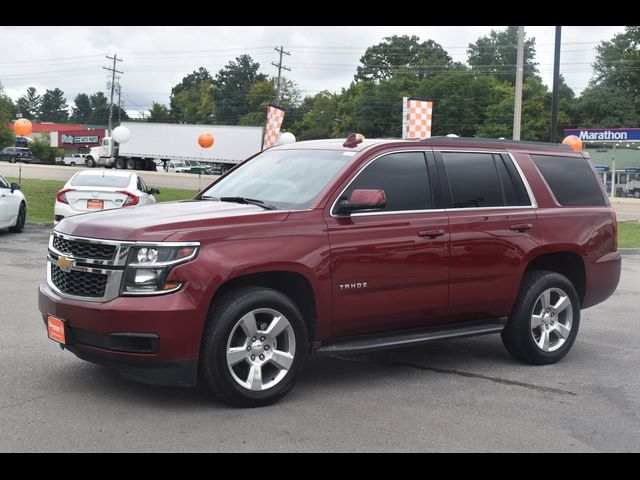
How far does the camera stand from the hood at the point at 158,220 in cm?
536

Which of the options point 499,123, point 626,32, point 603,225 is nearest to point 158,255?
point 603,225

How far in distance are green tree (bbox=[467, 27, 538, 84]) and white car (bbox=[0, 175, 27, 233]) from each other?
352 feet

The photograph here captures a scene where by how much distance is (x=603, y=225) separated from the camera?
25.2 ft

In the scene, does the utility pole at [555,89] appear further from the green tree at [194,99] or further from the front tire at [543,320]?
the green tree at [194,99]

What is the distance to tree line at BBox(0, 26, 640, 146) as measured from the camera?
8775cm

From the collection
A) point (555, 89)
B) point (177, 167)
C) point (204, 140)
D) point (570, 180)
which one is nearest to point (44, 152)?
point (177, 167)

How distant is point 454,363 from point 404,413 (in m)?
1.76

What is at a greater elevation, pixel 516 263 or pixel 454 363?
pixel 516 263

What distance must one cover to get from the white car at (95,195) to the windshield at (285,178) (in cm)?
951

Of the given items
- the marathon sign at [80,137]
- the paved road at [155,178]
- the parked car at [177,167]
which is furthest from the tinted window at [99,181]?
the marathon sign at [80,137]

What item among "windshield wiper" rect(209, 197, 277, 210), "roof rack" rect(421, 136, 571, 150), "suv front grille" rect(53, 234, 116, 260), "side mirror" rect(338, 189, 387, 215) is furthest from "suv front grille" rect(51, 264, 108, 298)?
"roof rack" rect(421, 136, 571, 150)

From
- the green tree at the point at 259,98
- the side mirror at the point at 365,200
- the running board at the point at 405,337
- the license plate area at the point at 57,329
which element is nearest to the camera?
the license plate area at the point at 57,329

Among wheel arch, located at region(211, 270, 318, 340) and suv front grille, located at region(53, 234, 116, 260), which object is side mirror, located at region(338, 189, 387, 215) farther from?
suv front grille, located at region(53, 234, 116, 260)
